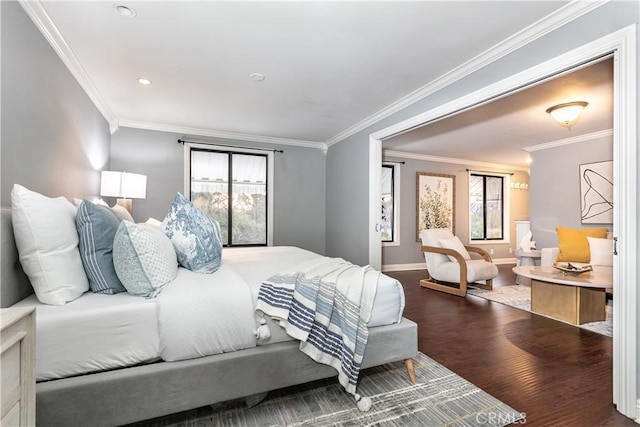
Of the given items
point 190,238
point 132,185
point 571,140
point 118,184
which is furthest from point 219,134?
point 571,140

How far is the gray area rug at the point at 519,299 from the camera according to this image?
3.00 m

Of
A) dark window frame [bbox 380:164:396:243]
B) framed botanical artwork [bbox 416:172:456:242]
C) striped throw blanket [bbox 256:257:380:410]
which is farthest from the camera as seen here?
framed botanical artwork [bbox 416:172:456:242]

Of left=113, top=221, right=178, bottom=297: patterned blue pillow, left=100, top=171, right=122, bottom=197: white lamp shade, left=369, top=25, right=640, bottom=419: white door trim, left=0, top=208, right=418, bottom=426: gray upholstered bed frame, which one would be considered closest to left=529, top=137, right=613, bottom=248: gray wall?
left=369, top=25, right=640, bottom=419: white door trim

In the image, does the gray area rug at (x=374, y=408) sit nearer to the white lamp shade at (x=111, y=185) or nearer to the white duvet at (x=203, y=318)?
the white duvet at (x=203, y=318)

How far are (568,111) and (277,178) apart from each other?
13.4 ft

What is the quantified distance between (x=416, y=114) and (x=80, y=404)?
3.54 metres

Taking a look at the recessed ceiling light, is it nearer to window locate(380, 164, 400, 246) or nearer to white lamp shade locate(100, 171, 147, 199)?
white lamp shade locate(100, 171, 147, 199)

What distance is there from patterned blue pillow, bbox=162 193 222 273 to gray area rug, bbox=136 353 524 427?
833 millimetres

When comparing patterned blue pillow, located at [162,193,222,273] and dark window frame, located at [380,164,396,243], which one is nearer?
patterned blue pillow, located at [162,193,222,273]

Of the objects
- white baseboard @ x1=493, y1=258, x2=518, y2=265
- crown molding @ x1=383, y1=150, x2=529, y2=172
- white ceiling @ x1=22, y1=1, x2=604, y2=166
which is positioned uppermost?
white ceiling @ x1=22, y1=1, x2=604, y2=166

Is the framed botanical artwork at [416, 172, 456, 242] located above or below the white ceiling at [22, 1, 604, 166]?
below

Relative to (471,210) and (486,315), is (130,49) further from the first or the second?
(471,210)

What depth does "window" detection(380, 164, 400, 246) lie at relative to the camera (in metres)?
6.17

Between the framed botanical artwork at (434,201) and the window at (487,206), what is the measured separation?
2.15ft
